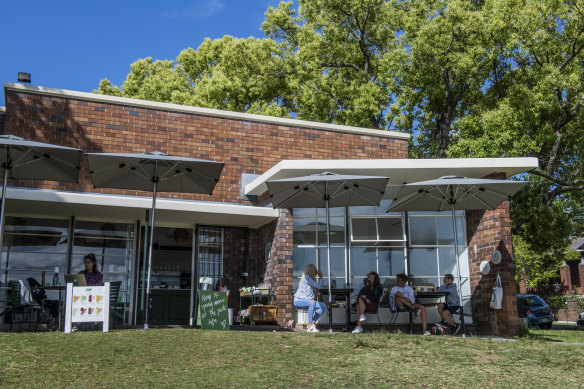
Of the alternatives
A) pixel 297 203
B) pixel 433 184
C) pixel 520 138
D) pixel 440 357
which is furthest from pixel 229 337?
pixel 520 138

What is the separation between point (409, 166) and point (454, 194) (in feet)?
3.45

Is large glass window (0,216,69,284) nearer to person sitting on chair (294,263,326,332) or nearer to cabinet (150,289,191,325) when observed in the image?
cabinet (150,289,191,325)

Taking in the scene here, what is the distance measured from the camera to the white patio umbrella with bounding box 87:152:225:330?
985 cm

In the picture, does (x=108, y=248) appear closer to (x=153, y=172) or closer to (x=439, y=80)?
(x=153, y=172)

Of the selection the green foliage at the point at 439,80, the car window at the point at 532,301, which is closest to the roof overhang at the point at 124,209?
the green foliage at the point at 439,80

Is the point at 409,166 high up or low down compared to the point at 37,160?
up

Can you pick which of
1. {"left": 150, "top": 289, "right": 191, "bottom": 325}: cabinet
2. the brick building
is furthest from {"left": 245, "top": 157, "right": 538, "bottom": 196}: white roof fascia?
{"left": 150, "top": 289, "right": 191, "bottom": 325}: cabinet

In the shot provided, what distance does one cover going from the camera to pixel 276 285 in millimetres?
11891

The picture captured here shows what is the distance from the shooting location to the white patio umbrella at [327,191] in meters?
10.3

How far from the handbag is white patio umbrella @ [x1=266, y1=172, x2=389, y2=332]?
2752 mm

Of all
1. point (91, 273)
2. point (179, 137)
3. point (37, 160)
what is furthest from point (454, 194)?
point (37, 160)

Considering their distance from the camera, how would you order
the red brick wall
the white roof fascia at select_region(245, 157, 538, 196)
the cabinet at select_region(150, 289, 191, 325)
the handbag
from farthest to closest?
1. the cabinet at select_region(150, 289, 191, 325)
2. the red brick wall
3. the white roof fascia at select_region(245, 157, 538, 196)
4. the handbag

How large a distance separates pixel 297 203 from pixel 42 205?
4.98 meters

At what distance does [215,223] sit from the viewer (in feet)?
44.3
